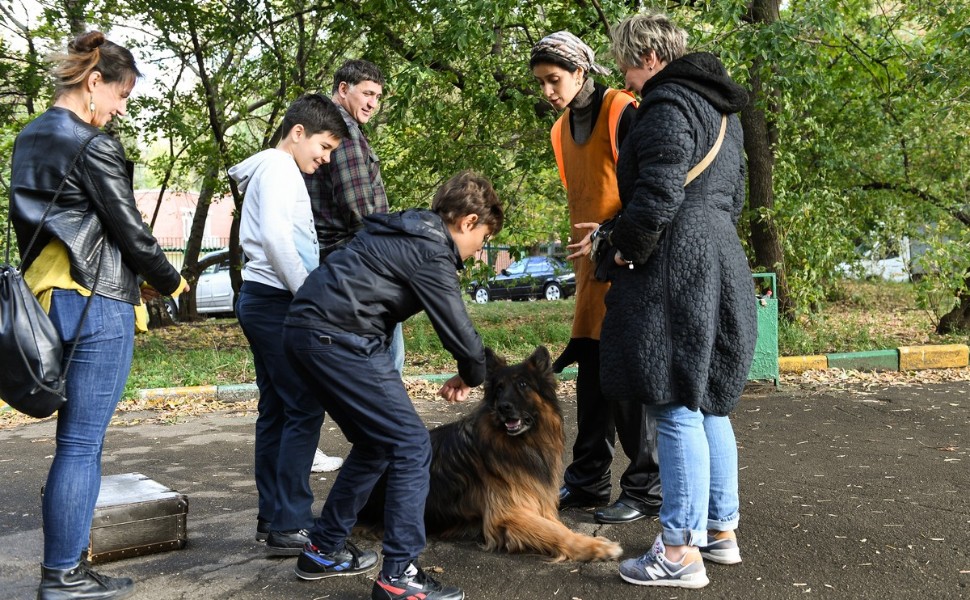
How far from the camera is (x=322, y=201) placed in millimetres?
4184

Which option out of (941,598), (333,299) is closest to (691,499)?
(941,598)

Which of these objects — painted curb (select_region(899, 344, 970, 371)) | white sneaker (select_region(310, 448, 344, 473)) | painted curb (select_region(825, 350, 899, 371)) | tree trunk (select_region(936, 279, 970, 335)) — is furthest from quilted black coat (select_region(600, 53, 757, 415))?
tree trunk (select_region(936, 279, 970, 335))

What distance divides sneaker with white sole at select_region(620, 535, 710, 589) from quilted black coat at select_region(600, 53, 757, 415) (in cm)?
60

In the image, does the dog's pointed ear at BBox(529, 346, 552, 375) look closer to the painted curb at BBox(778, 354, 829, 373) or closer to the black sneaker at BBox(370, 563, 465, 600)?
the black sneaker at BBox(370, 563, 465, 600)

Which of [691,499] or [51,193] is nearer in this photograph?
[51,193]

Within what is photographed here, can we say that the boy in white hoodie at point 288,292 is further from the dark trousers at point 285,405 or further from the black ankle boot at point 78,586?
the black ankle boot at point 78,586

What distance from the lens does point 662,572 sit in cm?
323

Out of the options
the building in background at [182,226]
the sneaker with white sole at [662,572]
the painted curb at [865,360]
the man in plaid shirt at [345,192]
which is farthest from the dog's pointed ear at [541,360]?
the building in background at [182,226]

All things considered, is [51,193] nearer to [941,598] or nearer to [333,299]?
[333,299]

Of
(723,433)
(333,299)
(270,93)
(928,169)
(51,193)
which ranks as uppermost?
(270,93)

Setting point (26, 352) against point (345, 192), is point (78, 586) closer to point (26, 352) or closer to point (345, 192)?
point (26, 352)

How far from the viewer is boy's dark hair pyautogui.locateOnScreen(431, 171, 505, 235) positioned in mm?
3104

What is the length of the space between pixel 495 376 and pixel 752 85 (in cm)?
674

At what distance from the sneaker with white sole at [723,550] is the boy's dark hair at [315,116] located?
2417 millimetres
